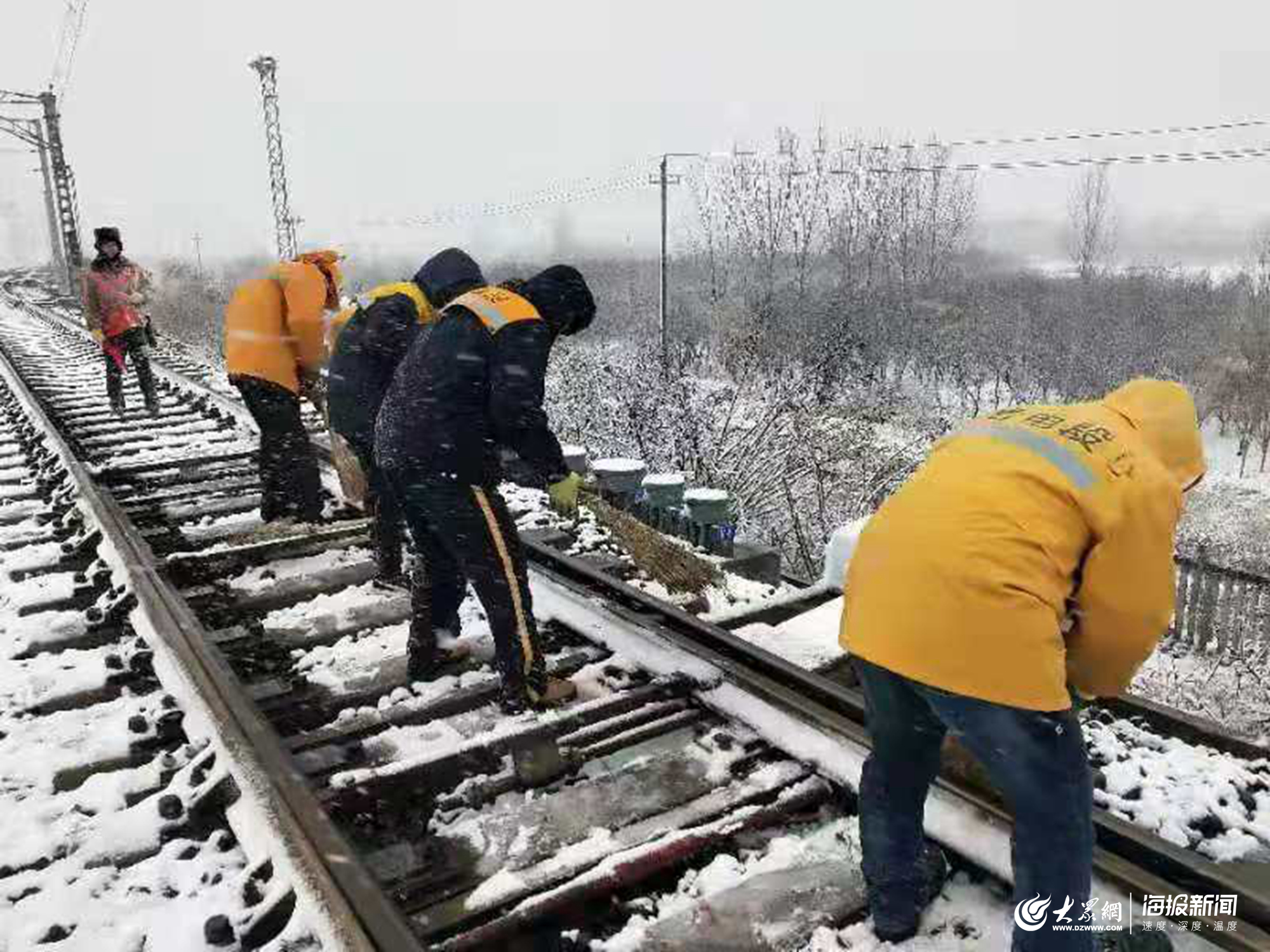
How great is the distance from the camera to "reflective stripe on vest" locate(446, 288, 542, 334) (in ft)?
11.1

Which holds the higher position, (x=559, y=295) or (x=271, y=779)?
(x=559, y=295)

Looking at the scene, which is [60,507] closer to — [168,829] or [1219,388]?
[168,829]

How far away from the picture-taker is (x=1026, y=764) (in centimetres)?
207

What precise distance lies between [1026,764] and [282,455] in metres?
4.99

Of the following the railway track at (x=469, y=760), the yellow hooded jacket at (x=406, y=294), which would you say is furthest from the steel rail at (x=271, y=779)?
the yellow hooded jacket at (x=406, y=294)

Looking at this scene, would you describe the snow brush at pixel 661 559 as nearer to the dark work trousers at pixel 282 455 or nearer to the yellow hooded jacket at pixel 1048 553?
the dark work trousers at pixel 282 455

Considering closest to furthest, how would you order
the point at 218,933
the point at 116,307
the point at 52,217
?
the point at 218,933 < the point at 116,307 < the point at 52,217

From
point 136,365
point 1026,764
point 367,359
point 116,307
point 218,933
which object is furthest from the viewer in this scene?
point 136,365

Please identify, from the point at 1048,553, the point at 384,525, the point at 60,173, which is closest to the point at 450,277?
the point at 384,525

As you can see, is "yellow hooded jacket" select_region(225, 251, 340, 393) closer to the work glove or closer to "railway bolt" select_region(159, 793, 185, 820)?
"railway bolt" select_region(159, 793, 185, 820)

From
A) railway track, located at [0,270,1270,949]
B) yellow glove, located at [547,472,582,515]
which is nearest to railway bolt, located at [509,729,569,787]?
railway track, located at [0,270,1270,949]

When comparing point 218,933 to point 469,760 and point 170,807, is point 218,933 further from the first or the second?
point 469,760

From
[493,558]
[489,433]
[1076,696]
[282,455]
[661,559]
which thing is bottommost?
[661,559]

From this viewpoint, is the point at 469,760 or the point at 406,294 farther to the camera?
the point at 406,294
